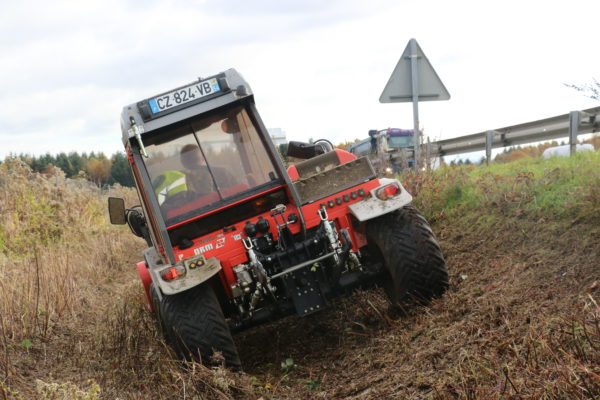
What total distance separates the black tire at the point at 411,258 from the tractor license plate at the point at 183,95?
1806 millimetres

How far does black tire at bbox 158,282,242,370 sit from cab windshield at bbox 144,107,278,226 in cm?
73

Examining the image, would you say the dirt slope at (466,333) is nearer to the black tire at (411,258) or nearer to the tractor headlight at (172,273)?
the black tire at (411,258)

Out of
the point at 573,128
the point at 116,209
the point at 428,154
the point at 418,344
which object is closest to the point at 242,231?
the point at 116,209

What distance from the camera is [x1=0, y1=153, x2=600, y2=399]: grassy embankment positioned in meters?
3.17

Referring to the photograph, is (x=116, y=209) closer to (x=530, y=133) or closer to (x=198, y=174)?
(x=198, y=174)

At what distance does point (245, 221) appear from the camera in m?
5.16

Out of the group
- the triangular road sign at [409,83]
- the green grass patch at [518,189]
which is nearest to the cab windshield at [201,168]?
the green grass patch at [518,189]

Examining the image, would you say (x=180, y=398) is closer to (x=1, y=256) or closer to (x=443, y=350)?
(x=443, y=350)

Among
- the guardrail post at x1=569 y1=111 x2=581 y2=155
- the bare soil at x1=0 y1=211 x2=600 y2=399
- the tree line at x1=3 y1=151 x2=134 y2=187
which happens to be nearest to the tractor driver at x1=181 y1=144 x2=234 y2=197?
the bare soil at x1=0 y1=211 x2=600 y2=399

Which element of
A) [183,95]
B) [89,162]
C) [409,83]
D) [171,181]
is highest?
[183,95]

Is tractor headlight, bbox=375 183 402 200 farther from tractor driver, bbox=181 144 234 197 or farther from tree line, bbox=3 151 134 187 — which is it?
tree line, bbox=3 151 134 187

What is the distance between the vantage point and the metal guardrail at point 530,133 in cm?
895

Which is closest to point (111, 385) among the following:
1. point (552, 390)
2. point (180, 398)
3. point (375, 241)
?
point (180, 398)

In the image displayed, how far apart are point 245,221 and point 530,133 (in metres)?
6.85
